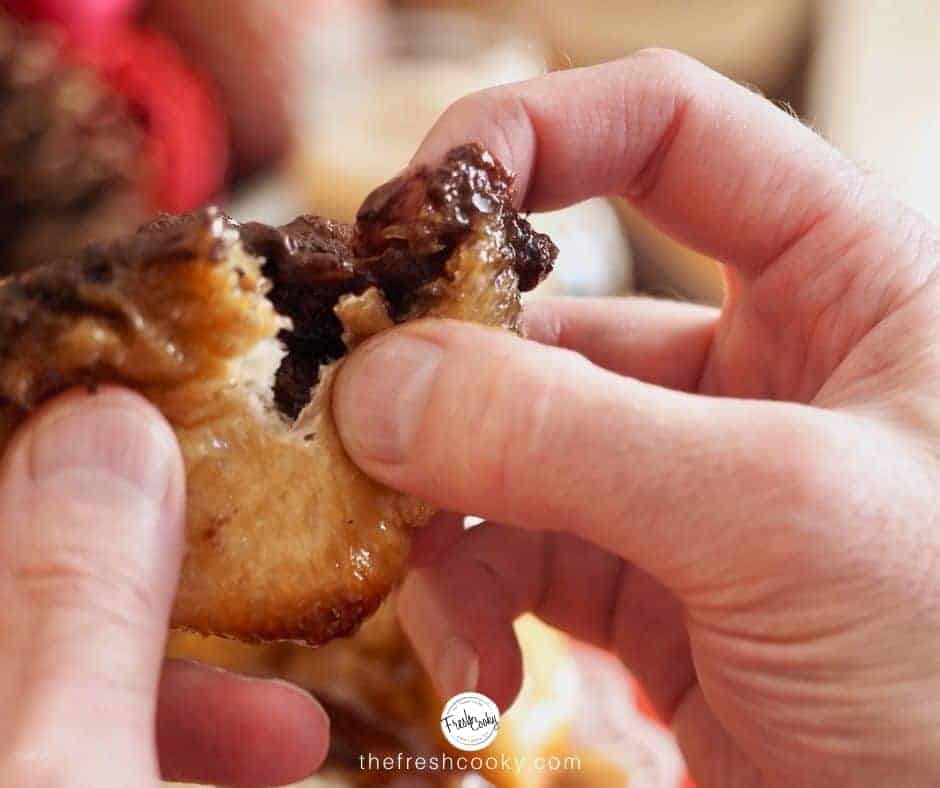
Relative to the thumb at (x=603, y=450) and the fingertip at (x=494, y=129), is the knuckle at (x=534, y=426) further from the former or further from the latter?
the fingertip at (x=494, y=129)

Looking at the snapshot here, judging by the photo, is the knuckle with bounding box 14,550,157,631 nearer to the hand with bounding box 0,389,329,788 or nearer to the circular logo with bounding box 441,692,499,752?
the hand with bounding box 0,389,329,788

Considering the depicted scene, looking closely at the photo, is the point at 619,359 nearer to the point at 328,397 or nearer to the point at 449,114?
the point at 449,114

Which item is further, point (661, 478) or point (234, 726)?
point (234, 726)

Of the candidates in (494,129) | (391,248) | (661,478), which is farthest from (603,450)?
(494,129)

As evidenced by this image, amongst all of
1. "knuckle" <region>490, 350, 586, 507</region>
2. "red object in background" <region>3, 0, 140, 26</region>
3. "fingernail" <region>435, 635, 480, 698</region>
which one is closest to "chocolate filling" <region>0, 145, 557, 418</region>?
"knuckle" <region>490, 350, 586, 507</region>

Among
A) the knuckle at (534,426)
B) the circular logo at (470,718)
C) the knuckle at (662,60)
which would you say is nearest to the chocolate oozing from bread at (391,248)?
the knuckle at (534,426)

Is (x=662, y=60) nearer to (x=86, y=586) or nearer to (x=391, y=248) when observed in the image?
(x=391, y=248)

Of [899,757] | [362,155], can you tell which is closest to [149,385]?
[899,757]
